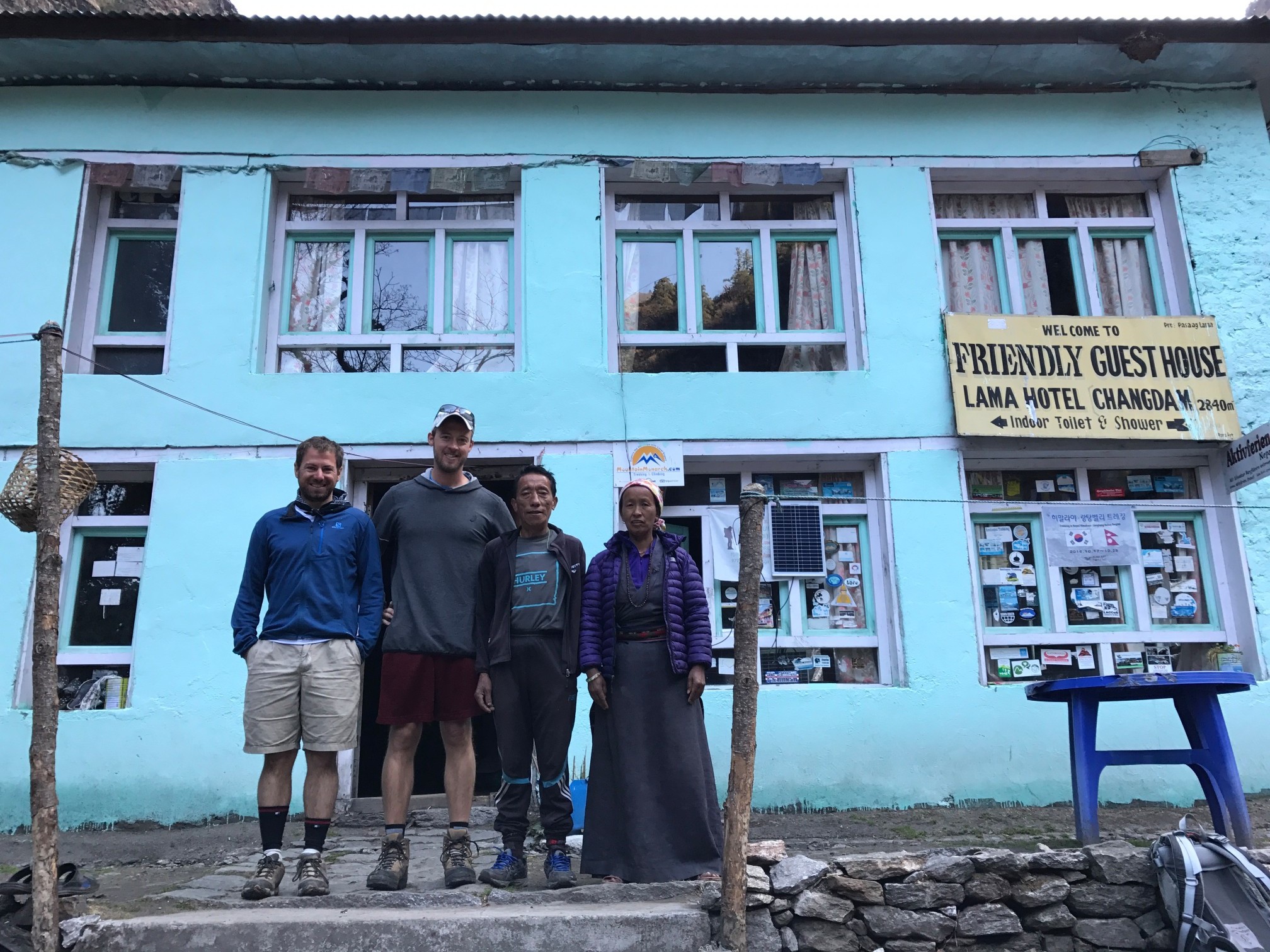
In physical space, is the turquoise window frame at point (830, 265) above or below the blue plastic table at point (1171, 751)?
above

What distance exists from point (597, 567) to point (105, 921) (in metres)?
2.42

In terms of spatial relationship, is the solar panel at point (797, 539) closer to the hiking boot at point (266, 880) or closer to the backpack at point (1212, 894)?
the backpack at point (1212, 894)

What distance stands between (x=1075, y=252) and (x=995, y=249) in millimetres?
674

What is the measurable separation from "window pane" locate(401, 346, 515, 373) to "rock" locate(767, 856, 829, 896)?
446cm

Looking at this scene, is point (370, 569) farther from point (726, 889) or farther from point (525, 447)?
point (525, 447)

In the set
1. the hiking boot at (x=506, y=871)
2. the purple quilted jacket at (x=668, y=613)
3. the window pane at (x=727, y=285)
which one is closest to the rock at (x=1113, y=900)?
the purple quilted jacket at (x=668, y=613)

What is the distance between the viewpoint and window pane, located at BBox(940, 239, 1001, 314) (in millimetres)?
7652

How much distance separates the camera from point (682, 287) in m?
7.63

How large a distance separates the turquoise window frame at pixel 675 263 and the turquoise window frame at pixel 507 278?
0.86m

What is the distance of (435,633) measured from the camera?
164 inches

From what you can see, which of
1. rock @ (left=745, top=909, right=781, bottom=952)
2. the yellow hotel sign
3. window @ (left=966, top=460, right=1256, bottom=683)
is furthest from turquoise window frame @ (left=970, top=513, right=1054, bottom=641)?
rock @ (left=745, top=909, right=781, bottom=952)

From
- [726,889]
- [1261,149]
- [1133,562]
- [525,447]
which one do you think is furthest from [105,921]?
[1261,149]

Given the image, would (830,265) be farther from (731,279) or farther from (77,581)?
(77,581)

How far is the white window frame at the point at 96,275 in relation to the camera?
7117mm
